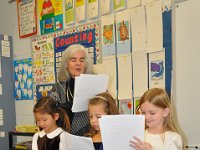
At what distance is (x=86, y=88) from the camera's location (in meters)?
1.58

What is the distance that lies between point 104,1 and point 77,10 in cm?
34

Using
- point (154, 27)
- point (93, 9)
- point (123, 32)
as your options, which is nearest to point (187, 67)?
point (154, 27)

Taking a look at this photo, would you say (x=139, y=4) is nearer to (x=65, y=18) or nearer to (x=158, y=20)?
(x=158, y=20)

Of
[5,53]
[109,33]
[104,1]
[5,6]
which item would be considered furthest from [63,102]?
[5,6]

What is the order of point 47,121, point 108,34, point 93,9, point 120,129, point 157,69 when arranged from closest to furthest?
point 120,129
point 47,121
point 157,69
point 108,34
point 93,9

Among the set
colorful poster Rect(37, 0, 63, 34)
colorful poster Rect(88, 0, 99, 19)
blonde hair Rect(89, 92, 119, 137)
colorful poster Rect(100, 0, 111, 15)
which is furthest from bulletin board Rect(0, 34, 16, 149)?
blonde hair Rect(89, 92, 119, 137)

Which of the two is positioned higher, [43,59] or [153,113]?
[43,59]

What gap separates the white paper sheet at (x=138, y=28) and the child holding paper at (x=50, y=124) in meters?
0.78

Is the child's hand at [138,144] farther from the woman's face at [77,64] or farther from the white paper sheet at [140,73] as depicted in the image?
the white paper sheet at [140,73]

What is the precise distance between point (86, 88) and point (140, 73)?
730mm

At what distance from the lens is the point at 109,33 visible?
7.98 feet

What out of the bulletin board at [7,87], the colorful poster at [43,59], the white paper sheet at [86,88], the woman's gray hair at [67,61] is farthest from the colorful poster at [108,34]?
the bulletin board at [7,87]

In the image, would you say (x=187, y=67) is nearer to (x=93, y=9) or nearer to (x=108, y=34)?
(x=108, y=34)

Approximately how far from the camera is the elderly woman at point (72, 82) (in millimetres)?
1832
